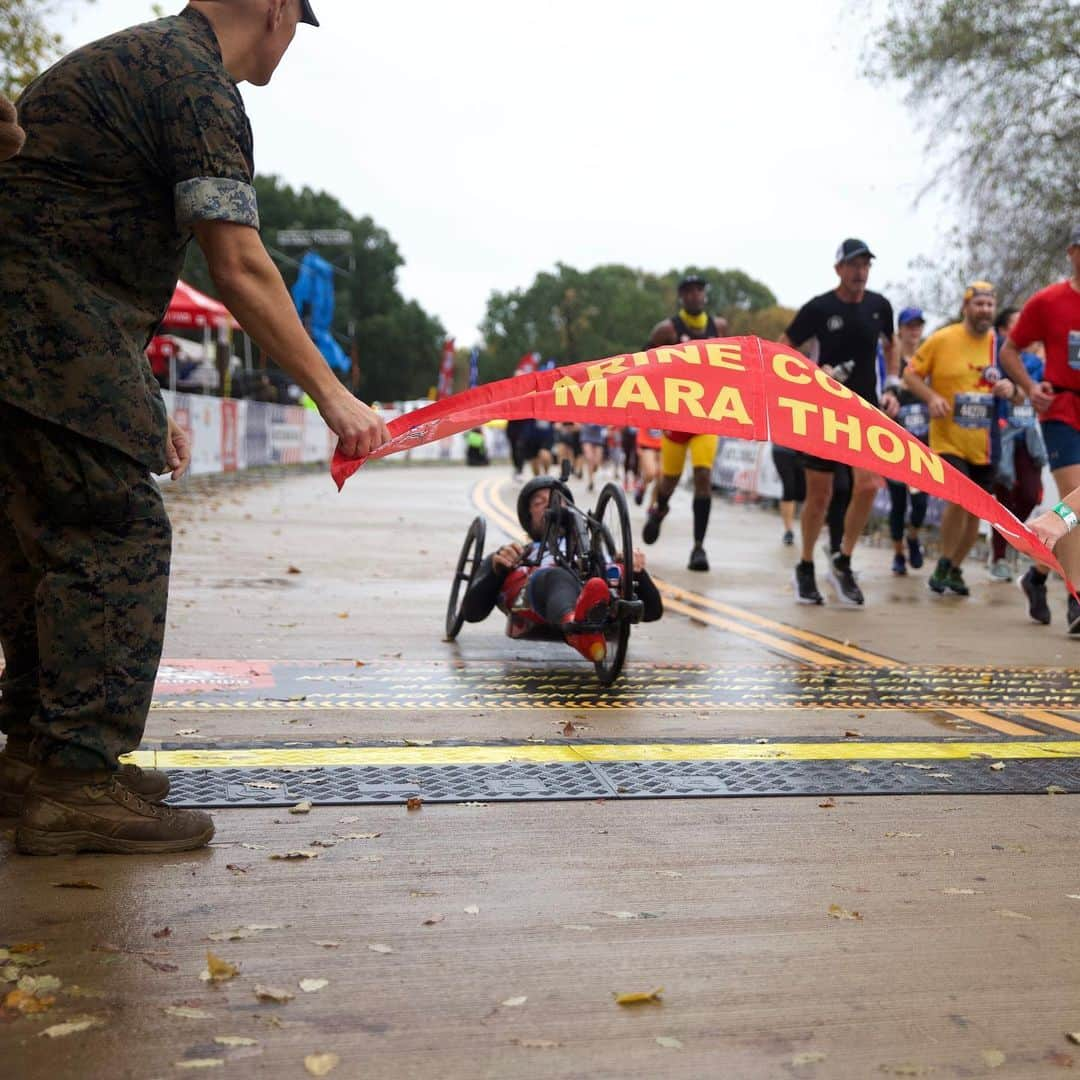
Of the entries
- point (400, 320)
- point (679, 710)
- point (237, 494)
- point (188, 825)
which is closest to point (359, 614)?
point (679, 710)

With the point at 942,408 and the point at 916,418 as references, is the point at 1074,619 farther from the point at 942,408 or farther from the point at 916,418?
the point at 916,418

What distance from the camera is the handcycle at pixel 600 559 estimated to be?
5.84 metres

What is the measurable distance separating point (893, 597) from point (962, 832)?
267 inches

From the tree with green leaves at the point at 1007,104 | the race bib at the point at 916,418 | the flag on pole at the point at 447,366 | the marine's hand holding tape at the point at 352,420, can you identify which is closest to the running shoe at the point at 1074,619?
the race bib at the point at 916,418

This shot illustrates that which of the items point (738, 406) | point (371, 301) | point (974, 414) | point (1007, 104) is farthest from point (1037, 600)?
point (371, 301)

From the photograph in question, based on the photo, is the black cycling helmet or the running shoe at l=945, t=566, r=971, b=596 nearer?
the black cycling helmet

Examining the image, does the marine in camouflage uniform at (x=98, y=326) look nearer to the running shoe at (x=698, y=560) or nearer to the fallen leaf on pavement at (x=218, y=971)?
the fallen leaf on pavement at (x=218, y=971)

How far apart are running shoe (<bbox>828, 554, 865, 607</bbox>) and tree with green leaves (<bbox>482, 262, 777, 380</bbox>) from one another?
10565cm

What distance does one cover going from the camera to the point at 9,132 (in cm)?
296

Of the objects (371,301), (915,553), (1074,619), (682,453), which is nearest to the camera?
(1074,619)

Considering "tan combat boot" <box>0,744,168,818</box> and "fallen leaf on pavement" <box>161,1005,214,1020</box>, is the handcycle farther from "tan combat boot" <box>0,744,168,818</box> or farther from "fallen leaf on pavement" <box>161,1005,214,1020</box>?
"fallen leaf on pavement" <box>161,1005,214,1020</box>

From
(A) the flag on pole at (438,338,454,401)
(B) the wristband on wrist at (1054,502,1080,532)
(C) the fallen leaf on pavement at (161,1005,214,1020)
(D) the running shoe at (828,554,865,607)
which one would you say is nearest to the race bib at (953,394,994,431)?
(D) the running shoe at (828,554,865,607)

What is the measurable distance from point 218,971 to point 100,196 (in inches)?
69.9

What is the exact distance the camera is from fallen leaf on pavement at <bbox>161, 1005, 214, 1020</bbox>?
8.50 ft
